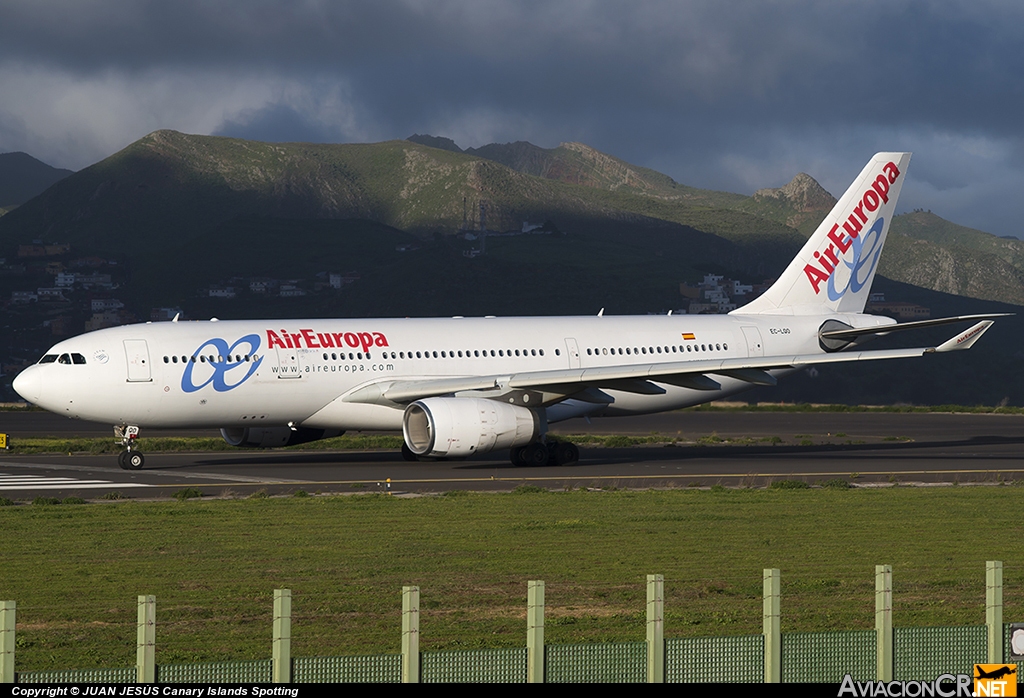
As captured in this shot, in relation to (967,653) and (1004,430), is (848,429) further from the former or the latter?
(967,653)

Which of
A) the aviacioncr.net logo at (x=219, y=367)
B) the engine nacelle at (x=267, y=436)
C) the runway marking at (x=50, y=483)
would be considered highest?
the aviacioncr.net logo at (x=219, y=367)

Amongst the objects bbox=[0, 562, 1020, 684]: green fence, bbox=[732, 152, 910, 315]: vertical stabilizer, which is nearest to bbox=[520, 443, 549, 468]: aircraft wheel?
bbox=[732, 152, 910, 315]: vertical stabilizer

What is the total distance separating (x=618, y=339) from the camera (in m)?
41.6

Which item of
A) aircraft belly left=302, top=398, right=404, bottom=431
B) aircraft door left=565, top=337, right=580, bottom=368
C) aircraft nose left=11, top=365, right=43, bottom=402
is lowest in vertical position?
aircraft belly left=302, top=398, right=404, bottom=431

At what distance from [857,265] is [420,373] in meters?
17.5

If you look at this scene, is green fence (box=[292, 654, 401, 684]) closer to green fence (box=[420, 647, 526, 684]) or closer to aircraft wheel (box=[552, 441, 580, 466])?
green fence (box=[420, 647, 526, 684])

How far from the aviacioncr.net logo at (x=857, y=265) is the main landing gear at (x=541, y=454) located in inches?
522

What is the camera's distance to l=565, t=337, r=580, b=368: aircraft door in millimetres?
40688

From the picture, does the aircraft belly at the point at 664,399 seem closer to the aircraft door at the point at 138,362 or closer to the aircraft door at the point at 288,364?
the aircraft door at the point at 288,364

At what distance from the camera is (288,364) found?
3650cm

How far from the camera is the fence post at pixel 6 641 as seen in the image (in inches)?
320

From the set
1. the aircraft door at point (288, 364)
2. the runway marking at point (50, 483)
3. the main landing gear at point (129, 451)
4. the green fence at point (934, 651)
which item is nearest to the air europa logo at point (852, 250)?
the aircraft door at point (288, 364)

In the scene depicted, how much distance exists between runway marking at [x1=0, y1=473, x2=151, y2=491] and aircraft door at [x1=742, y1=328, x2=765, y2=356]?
20.6 m

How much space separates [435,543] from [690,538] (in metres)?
4.25
